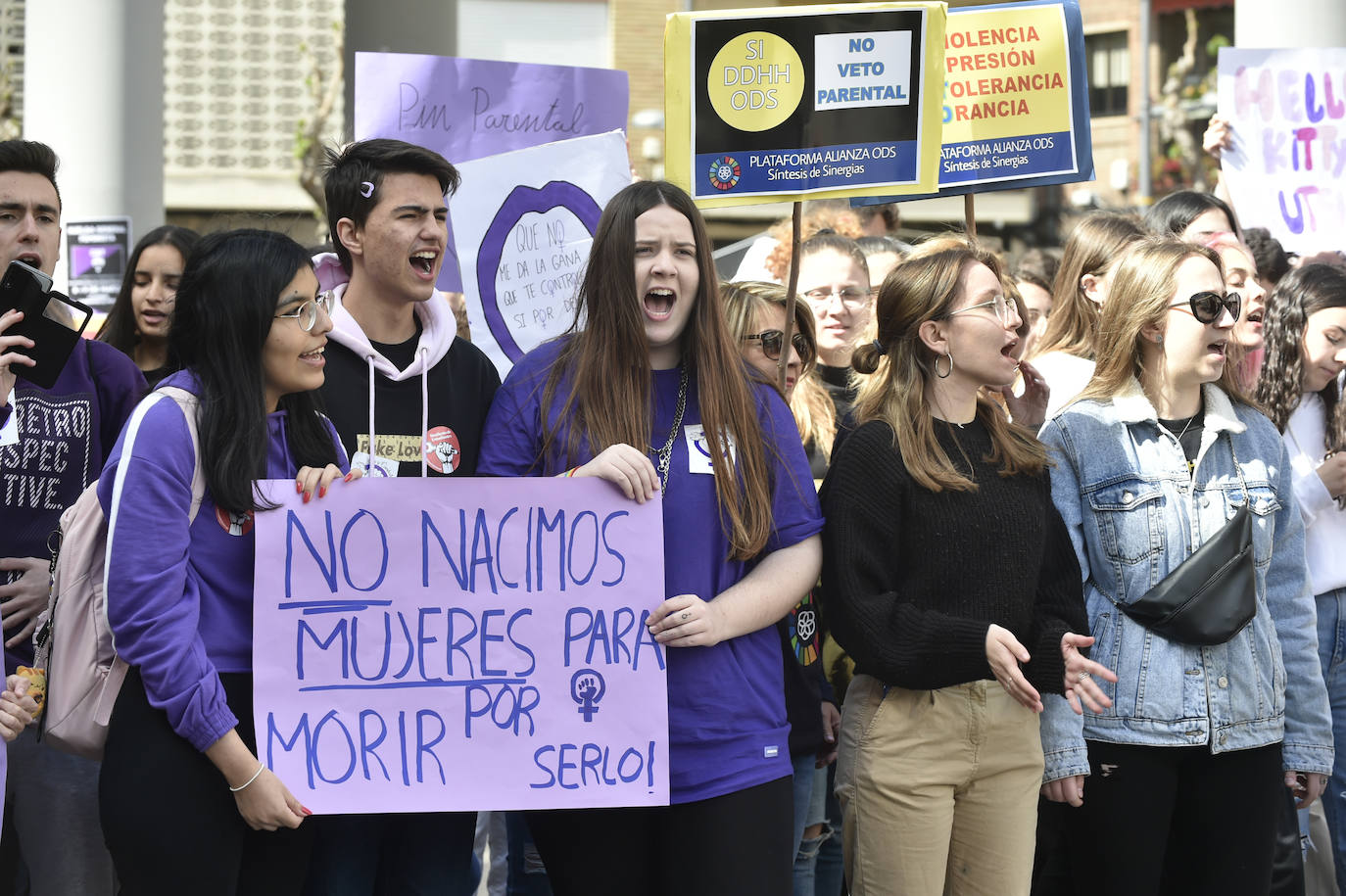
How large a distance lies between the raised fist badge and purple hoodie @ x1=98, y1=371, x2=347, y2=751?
695mm

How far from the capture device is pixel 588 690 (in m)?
3.10

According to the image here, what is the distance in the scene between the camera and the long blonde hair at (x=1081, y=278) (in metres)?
4.63

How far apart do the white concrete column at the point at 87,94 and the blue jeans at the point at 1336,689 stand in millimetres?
6178

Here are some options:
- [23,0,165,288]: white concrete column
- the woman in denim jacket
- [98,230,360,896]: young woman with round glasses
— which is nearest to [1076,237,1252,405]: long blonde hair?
the woman in denim jacket

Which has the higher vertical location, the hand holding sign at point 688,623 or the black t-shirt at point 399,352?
the black t-shirt at point 399,352

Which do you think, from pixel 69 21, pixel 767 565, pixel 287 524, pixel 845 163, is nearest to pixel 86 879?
pixel 287 524

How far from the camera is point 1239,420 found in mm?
3811

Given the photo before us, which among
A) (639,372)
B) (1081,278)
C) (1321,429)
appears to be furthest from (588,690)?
Result: (1321,429)

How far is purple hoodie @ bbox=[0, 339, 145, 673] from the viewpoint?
3.51 m

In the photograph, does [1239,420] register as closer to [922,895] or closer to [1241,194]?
[922,895]

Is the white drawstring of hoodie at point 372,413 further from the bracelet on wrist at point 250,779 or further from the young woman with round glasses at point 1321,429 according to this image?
the young woman with round glasses at point 1321,429

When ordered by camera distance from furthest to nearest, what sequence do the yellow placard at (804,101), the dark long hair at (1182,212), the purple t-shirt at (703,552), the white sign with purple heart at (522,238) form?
the dark long hair at (1182,212)
the white sign with purple heart at (522,238)
the yellow placard at (804,101)
the purple t-shirt at (703,552)

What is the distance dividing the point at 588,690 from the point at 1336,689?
2.45 m

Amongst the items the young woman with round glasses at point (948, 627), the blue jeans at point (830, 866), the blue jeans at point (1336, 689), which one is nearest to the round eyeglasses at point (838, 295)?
the young woman with round glasses at point (948, 627)
